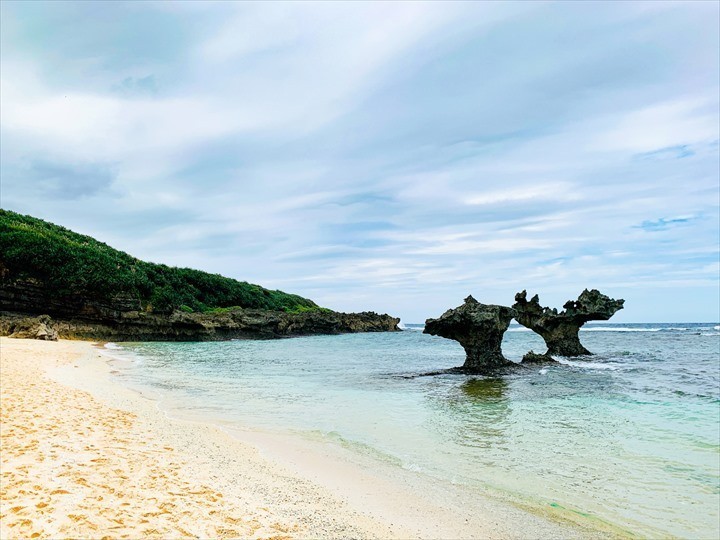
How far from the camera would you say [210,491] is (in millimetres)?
6031

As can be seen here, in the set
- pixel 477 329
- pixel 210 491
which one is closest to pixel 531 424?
pixel 210 491

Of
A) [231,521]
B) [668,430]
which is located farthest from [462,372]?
[231,521]

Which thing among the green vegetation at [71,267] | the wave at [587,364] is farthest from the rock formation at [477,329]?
the green vegetation at [71,267]

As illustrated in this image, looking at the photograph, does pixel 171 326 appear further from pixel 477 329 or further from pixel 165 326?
pixel 477 329

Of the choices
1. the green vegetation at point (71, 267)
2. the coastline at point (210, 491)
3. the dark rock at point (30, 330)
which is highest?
the green vegetation at point (71, 267)

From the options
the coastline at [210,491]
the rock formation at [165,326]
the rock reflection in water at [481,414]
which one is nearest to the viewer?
the coastline at [210,491]

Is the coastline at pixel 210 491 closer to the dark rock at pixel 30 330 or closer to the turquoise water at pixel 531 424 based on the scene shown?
the turquoise water at pixel 531 424

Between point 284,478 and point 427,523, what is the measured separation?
253 centimetres

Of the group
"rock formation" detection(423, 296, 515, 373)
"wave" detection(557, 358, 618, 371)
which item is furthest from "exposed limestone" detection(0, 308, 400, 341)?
"wave" detection(557, 358, 618, 371)

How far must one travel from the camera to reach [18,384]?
1352 centimetres

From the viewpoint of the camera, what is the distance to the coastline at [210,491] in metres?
4.91

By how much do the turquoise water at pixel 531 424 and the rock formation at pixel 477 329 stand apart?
2207 millimetres

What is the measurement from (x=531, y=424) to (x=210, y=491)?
8.66 metres

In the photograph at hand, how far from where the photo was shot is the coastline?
491 centimetres
